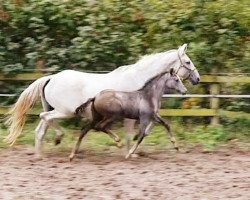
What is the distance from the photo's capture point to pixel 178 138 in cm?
1009

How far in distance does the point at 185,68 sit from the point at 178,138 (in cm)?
131

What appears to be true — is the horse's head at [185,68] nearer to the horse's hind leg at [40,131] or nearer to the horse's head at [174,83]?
the horse's head at [174,83]

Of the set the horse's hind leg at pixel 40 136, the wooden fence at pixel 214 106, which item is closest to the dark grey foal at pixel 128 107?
the horse's hind leg at pixel 40 136

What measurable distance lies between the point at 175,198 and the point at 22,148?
12.1ft

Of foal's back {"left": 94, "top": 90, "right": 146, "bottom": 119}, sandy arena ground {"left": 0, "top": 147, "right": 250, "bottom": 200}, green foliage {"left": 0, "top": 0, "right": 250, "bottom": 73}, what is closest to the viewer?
sandy arena ground {"left": 0, "top": 147, "right": 250, "bottom": 200}

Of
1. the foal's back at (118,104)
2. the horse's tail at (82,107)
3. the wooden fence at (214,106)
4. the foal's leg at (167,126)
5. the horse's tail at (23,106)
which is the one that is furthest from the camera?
the wooden fence at (214,106)

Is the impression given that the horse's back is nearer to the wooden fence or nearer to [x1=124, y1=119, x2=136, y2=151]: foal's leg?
[x1=124, y1=119, x2=136, y2=151]: foal's leg

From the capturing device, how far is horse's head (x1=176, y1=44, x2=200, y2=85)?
30.2 ft

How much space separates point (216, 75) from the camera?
10789mm

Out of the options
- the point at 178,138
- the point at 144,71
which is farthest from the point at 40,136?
the point at 178,138

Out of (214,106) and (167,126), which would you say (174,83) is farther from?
(214,106)

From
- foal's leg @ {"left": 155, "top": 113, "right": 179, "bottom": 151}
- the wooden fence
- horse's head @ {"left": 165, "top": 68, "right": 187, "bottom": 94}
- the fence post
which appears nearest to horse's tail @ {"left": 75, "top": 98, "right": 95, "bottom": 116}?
foal's leg @ {"left": 155, "top": 113, "right": 179, "bottom": 151}

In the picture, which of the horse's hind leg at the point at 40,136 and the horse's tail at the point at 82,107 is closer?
the horse's tail at the point at 82,107

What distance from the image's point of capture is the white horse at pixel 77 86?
9.15 metres
